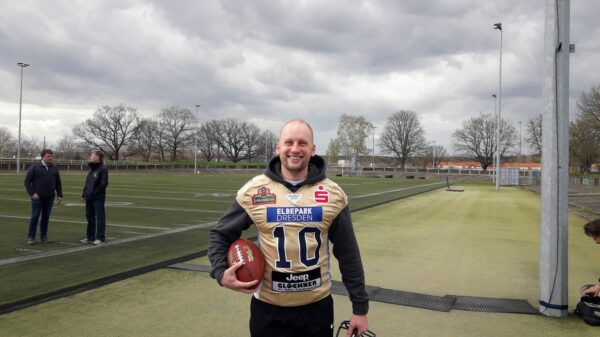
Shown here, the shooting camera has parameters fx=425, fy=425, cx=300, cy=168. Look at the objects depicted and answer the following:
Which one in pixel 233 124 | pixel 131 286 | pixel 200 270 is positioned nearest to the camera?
pixel 131 286

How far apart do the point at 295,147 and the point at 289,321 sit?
3.24 ft

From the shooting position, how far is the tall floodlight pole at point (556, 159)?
4.99m

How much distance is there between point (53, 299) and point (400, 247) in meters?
6.33

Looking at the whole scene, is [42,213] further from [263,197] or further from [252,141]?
[252,141]

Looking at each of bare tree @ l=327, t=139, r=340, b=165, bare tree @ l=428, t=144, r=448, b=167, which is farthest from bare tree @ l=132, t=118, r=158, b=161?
bare tree @ l=428, t=144, r=448, b=167

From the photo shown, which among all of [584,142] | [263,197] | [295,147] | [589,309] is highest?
[584,142]

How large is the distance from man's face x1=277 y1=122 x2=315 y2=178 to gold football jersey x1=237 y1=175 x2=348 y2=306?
132mm

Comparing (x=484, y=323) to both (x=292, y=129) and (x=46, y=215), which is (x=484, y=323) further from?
(x=46, y=215)

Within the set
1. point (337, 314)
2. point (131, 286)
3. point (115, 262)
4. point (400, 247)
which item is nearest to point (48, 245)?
point (115, 262)

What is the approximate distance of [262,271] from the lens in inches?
95.0

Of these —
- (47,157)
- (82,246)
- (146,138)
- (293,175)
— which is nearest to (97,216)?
(82,246)

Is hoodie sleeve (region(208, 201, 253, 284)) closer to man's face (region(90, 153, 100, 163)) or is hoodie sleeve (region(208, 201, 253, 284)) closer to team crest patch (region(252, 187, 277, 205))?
team crest patch (region(252, 187, 277, 205))

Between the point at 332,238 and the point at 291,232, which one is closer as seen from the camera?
the point at 291,232

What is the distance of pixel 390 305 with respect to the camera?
16.9ft
